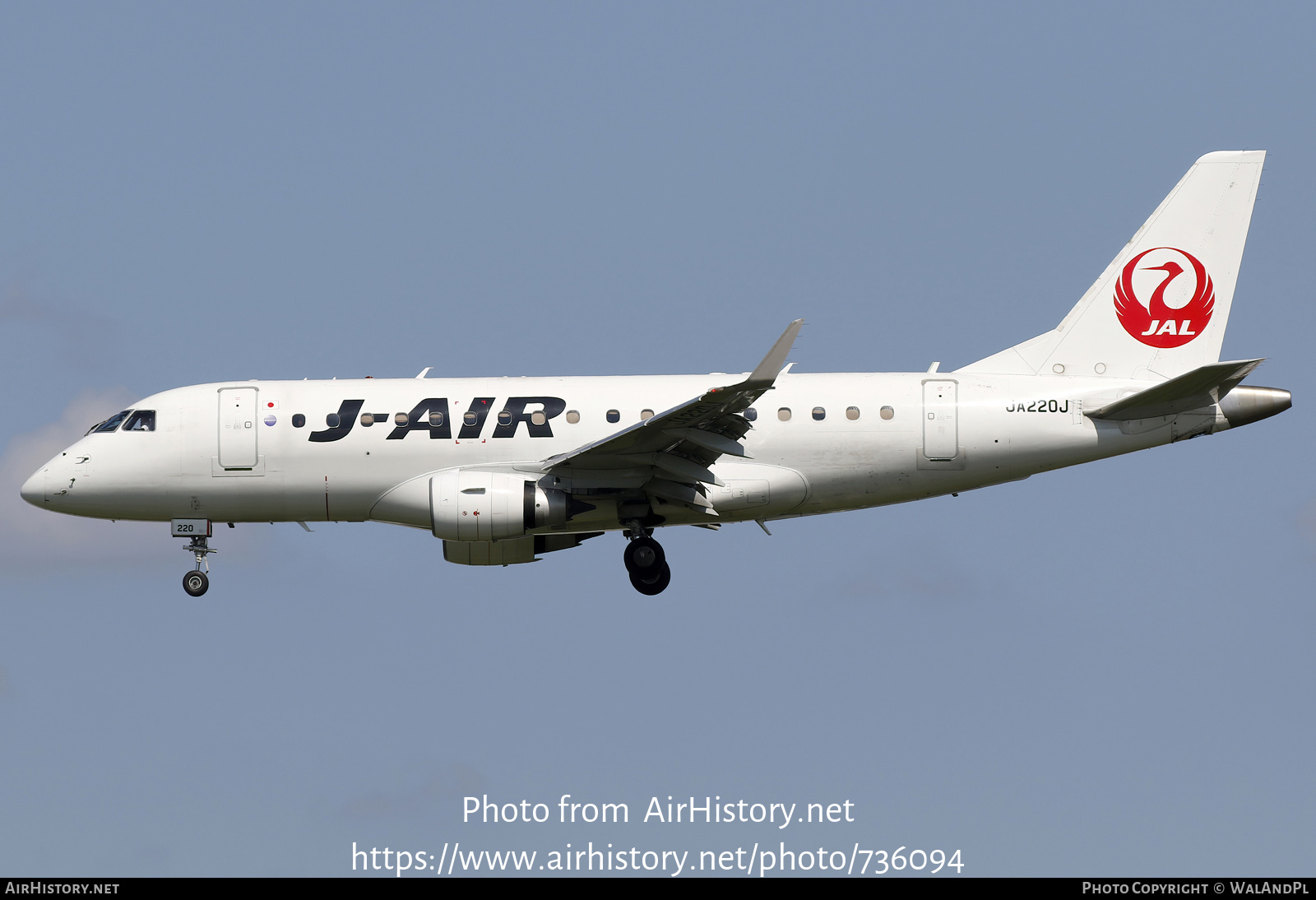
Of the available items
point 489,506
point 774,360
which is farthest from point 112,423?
point 774,360

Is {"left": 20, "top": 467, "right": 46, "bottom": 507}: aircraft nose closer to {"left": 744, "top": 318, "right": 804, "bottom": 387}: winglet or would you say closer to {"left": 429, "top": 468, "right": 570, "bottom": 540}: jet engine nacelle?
{"left": 429, "top": 468, "right": 570, "bottom": 540}: jet engine nacelle

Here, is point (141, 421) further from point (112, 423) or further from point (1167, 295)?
point (1167, 295)

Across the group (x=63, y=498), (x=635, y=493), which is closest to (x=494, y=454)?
(x=635, y=493)

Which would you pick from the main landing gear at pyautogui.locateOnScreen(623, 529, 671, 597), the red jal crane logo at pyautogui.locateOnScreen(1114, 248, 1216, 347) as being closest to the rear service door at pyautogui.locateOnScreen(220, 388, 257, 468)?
the main landing gear at pyautogui.locateOnScreen(623, 529, 671, 597)

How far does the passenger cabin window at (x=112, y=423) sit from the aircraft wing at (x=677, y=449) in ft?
29.7

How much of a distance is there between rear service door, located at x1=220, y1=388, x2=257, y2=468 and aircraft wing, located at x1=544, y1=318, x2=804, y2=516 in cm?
605

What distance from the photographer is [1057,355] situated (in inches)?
1191

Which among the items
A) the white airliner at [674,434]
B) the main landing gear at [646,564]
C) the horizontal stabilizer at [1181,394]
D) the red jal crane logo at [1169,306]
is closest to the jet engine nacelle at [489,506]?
the white airliner at [674,434]

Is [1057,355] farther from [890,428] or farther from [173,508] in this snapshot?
[173,508]

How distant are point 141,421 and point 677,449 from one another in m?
11.1

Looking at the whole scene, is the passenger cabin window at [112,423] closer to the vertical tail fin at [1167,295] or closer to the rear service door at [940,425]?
the rear service door at [940,425]

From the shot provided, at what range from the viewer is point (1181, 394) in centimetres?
2814

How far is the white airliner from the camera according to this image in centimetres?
2825

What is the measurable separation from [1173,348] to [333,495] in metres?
16.9
